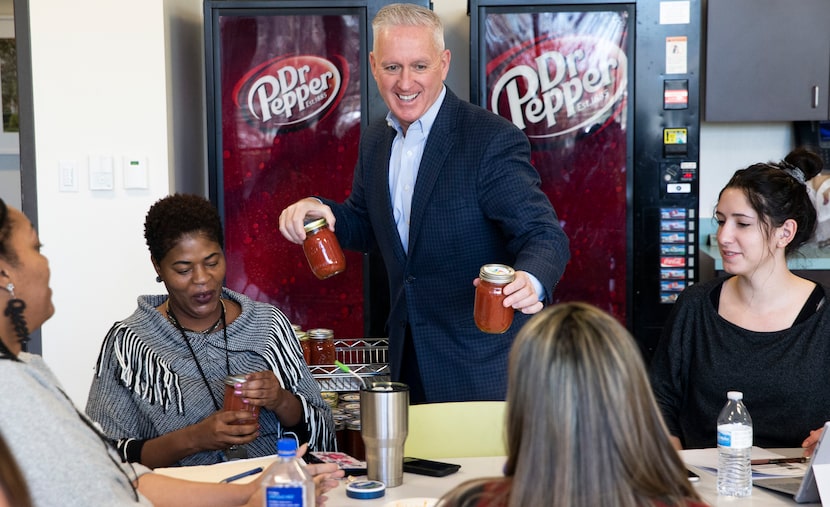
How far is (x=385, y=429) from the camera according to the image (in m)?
1.66

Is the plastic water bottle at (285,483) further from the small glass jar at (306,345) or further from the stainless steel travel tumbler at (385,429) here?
the small glass jar at (306,345)

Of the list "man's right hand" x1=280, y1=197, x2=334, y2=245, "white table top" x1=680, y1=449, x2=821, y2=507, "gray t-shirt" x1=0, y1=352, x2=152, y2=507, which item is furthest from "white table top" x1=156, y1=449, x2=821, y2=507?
"man's right hand" x1=280, y1=197, x2=334, y2=245

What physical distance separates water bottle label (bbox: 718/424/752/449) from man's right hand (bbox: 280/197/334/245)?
0.97 meters

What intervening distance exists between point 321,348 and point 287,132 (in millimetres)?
980

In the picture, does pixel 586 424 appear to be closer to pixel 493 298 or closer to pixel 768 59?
pixel 493 298

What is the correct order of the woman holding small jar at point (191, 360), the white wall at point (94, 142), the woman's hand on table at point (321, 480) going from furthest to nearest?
1. the white wall at point (94, 142)
2. the woman holding small jar at point (191, 360)
3. the woman's hand on table at point (321, 480)

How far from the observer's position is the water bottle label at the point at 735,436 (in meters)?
1.62

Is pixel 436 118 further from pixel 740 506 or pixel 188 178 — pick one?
pixel 188 178

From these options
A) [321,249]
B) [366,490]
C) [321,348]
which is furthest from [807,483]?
[321,348]

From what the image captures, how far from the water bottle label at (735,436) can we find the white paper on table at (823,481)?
14 cm

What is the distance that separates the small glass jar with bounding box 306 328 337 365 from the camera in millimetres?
3012

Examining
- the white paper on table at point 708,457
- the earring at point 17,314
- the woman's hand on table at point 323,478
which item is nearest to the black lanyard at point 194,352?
the woman's hand on table at point 323,478

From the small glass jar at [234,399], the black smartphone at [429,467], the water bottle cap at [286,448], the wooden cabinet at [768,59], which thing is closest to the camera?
the water bottle cap at [286,448]

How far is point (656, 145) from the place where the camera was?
352 centimetres
